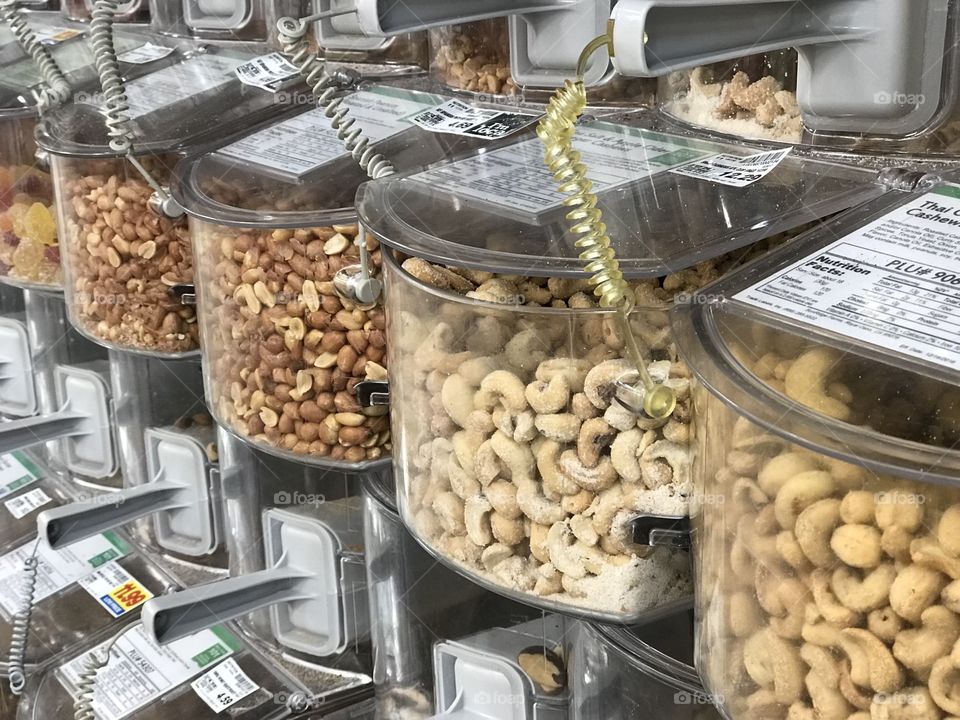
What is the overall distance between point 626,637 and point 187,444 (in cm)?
59

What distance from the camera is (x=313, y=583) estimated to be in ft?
3.27

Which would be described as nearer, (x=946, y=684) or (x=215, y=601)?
(x=946, y=684)

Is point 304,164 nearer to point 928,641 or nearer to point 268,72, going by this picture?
point 268,72

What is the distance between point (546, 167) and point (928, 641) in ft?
1.22

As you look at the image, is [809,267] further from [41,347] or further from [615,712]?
[41,347]

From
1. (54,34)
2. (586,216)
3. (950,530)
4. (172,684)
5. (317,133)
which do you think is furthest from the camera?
(54,34)

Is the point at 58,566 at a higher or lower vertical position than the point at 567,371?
lower

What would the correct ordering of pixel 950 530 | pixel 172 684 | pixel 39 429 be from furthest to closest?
pixel 39 429, pixel 172 684, pixel 950 530

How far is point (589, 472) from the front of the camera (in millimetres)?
592

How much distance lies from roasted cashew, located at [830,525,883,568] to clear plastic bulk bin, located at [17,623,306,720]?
2.21 ft

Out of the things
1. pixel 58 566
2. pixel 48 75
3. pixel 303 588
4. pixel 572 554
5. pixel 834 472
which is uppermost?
pixel 48 75

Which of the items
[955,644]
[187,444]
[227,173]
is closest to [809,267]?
[955,644]

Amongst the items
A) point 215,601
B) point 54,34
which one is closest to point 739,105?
point 215,601

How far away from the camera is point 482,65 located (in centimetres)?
90
